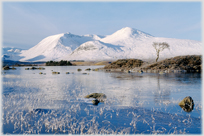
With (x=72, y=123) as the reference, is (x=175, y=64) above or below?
above

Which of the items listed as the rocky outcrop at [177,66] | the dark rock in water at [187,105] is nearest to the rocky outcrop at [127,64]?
the rocky outcrop at [177,66]

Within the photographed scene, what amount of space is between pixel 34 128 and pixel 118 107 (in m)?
5.68

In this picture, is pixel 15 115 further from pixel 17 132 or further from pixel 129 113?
→ pixel 129 113

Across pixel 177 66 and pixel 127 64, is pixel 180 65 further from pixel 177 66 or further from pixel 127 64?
pixel 127 64

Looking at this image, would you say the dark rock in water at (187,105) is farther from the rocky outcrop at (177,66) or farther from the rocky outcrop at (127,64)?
the rocky outcrop at (127,64)

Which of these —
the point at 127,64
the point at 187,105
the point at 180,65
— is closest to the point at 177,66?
the point at 180,65

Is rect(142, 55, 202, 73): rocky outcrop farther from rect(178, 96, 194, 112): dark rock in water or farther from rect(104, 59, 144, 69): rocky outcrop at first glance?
rect(178, 96, 194, 112): dark rock in water

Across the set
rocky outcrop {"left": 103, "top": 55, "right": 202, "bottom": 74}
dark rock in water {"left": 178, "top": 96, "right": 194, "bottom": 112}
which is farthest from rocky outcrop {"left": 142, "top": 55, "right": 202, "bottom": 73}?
dark rock in water {"left": 178, "top": 96, "right": 194, "bottom": 112}

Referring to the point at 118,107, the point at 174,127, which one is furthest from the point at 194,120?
the point at 118,107

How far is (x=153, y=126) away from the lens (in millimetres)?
9500

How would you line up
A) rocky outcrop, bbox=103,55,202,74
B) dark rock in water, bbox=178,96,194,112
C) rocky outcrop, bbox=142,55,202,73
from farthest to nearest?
rocky outcrop, bbox=142,55,202,73 → rocky outcrop, bbox=103,55,202,74 → dark rock in water, bbox=178,96,194,112

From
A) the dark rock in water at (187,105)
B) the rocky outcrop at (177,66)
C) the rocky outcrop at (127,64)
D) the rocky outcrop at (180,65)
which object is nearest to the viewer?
the dark rock in water at (187,105)

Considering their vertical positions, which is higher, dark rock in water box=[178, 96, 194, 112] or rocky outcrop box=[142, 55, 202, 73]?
rocky outcrop box=[142, 55, 202, 73]

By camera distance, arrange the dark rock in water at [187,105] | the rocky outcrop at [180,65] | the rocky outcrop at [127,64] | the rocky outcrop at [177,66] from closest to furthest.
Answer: the dark rock in water at [187,105] < the rocky outcrop at [177,66] < the rocky outcrop at [180,65] < the rocky outcrop at [127,64]
